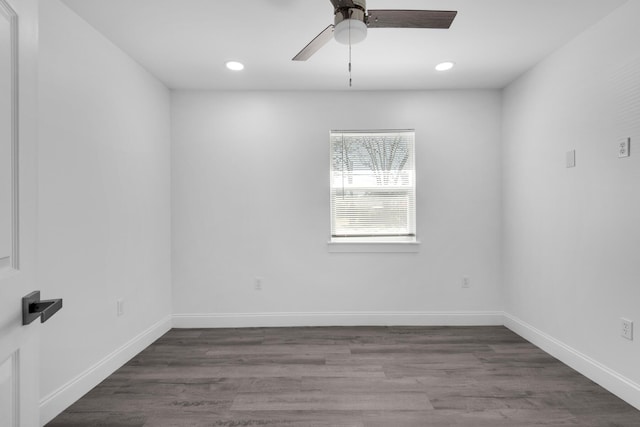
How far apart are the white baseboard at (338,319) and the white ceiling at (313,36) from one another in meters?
2.37

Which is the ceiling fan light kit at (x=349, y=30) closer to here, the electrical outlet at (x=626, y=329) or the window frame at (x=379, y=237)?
the window frame at (x=379, y=237)

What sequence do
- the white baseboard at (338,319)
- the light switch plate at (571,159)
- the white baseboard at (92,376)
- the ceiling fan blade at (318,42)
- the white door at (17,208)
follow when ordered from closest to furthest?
the white door at (17,208)
the ceiling fan blade at (318,42)
the white baseboard at (92,376)
the light switch plate at (571,159)
the white baseboard at (338,319)

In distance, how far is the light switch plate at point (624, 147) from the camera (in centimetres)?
227

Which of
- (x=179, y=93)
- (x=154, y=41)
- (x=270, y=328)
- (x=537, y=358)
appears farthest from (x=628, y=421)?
(x=179, y=93)

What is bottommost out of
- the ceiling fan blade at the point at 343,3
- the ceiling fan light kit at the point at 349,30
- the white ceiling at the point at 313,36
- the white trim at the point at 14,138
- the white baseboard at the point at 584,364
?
the white baseboard at the point at 584,364

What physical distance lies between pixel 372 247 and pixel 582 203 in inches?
72.7

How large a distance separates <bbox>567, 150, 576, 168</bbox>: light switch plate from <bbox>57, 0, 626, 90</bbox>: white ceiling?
33.9 inches

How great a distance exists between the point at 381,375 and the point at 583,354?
4.92 ft

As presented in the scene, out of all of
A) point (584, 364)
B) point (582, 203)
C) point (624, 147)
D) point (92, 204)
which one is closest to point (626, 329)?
point (584, 364)

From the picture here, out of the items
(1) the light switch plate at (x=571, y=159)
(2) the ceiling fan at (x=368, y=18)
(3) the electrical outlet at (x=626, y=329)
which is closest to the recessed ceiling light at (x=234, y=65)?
(2) the ceiling fan at (x=368, y=18)

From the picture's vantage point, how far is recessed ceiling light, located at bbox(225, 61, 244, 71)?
3.08 meters

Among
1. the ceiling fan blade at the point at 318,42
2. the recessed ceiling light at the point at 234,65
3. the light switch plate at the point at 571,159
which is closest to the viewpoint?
the ceiling fan blade at the point at 318,42

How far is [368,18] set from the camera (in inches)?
73.1

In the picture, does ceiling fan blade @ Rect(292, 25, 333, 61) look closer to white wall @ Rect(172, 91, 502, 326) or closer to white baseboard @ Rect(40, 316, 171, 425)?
white wall @ Rect(172, 91, 502, 326)
